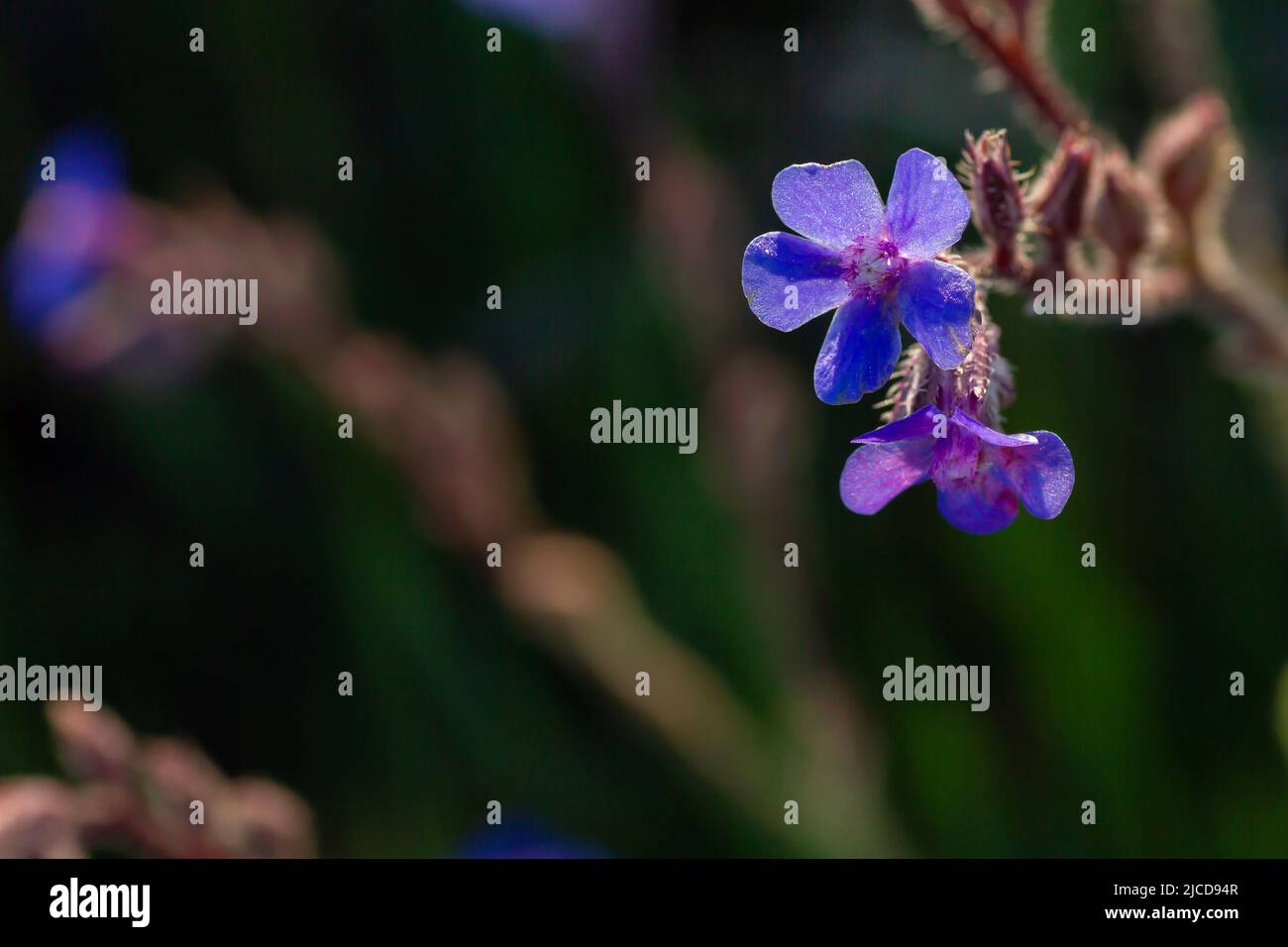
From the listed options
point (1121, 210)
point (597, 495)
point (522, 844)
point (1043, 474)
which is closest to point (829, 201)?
point (1043, 474)

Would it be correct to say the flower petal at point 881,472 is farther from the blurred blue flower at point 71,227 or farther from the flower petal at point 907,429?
the blurred blue flower at point 71,227

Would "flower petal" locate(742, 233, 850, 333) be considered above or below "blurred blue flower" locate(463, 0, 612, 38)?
below

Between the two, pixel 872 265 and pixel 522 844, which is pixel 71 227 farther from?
pixel 872 265

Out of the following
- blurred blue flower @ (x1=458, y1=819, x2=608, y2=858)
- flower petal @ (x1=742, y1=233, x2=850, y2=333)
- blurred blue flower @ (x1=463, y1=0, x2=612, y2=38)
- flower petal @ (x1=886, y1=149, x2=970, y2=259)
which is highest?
blurred blue flower @ (x1=463, y1=0, x2=612, y2=38)

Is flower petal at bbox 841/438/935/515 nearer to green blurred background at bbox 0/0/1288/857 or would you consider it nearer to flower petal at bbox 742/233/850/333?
flower petal at bbox 742/233/850/333

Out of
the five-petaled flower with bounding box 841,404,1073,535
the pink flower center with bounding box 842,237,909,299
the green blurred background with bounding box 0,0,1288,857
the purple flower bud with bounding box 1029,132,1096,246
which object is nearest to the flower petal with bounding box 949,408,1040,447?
the five-petaled flower with bounding box 841,404,1073,535
